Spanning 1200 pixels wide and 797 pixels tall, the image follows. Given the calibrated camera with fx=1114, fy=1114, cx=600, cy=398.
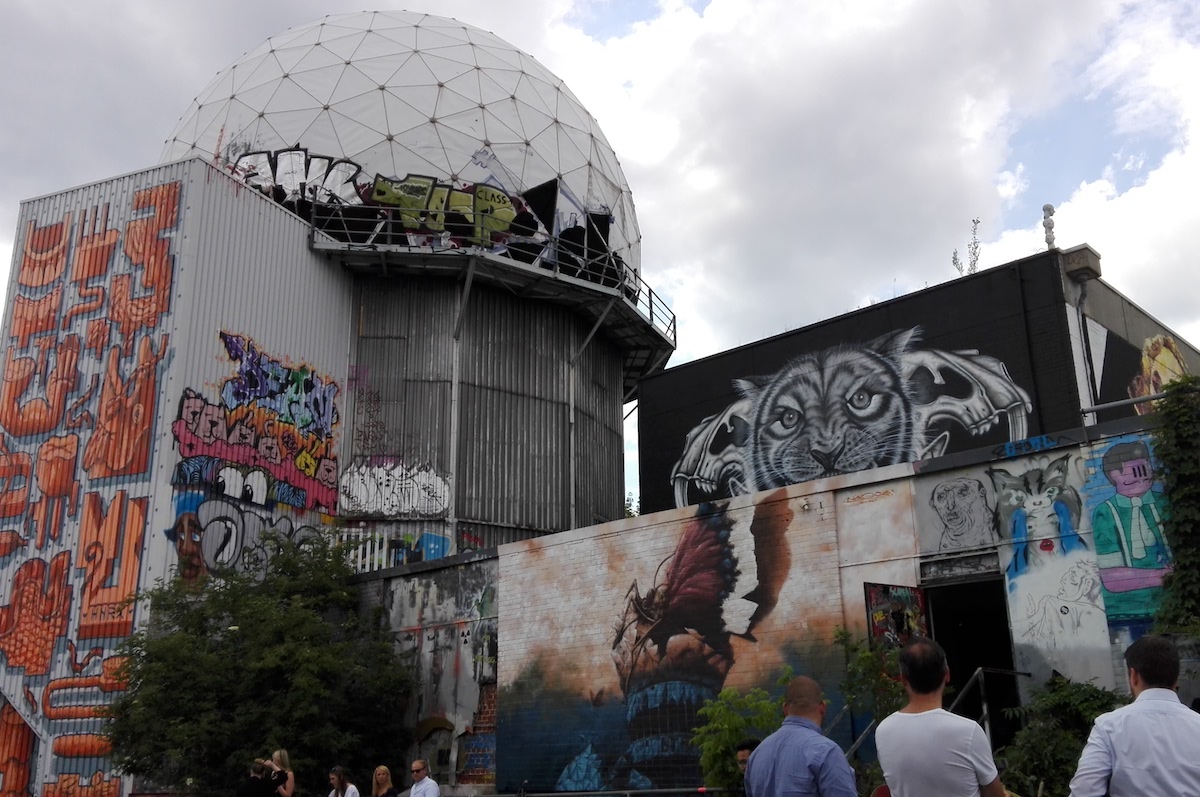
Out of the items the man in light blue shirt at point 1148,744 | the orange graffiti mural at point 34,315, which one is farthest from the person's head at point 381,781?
the orange graffiti mural at point 34,315

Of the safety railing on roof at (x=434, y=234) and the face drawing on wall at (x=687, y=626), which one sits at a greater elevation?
the safety railing on roof at (x=434, y=234)

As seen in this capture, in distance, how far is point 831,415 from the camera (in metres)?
23.5

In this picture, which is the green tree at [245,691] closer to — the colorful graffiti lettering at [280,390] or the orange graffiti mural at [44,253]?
the colorful graffiti lettering at [280,390]

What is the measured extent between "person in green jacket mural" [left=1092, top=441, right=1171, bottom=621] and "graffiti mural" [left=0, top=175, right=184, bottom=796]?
15.8m

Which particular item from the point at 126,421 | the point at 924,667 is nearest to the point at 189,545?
the point at 126,421

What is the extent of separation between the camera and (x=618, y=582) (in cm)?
1861

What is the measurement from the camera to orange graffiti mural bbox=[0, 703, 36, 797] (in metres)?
21.7

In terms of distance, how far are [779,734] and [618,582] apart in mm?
13465

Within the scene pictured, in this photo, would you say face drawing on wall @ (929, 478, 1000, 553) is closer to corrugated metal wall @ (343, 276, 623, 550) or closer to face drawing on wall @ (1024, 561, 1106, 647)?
face drawing on wall @ (1024, 561, 1106, 647)

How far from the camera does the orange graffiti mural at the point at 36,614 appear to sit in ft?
71.0

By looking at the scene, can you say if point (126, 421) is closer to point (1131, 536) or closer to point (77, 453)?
point (77, 453)

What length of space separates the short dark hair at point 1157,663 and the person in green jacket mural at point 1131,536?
33.3ft

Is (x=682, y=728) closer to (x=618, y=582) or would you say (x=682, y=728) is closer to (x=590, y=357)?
(x=618, y=582)

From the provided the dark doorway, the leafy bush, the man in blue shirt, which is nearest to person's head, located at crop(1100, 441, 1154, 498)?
the dark doorway
